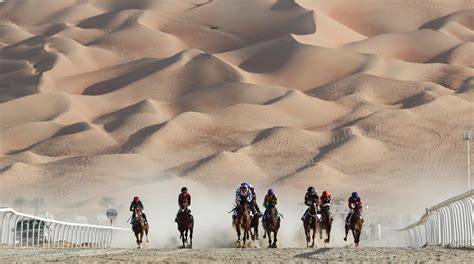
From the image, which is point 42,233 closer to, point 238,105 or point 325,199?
point 325,199

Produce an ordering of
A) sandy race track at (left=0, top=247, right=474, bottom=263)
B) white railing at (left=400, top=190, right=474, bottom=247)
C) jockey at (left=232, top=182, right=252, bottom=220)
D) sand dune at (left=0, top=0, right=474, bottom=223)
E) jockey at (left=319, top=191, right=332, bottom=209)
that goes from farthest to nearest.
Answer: sand dune at (left=0, top=0, right=474, bottom=223), jockey at (left=319, top=191, right=332, bottom=209), jockey at (left=232, top=182, right=252, bottom=220), white railing at (left=400, top=190, right=474, bottom=247), sandy race track at (left=0, top=247, right=474, bottom=263)

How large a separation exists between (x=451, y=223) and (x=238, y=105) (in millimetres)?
107374

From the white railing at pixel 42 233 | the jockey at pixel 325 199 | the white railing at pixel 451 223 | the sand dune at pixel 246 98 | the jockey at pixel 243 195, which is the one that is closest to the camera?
the white railing at pixel 451 223

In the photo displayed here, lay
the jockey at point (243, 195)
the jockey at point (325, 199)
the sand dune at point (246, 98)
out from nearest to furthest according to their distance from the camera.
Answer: the jockey at point (243, 195), the jockey at point (325, 199), the sand dune at point (246, 98)

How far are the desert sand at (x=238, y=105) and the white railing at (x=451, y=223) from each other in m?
37.8

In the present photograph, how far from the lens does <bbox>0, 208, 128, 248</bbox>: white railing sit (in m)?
30.5

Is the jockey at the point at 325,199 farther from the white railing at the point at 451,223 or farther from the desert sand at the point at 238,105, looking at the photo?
the desert sand at the point at 238,105

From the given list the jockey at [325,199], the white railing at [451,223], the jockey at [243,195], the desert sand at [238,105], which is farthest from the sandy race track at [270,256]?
the desert sand at [238,105]

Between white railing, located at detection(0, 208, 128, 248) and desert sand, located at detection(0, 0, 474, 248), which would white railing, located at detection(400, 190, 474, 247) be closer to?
white railing, located at detection(0, 208, 128, 248)

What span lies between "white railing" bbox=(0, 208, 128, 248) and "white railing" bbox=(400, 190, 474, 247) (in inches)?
362

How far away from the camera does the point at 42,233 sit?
37.0m

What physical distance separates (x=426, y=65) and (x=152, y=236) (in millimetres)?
105839

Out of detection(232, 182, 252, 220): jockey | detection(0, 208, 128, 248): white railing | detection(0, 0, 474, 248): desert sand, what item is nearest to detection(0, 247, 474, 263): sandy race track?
detection(0, 208, 128, 248): white railing

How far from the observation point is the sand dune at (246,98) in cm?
11169
